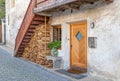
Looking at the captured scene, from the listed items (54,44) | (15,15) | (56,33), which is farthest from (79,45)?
(15,15)

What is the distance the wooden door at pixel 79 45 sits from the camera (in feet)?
25.9

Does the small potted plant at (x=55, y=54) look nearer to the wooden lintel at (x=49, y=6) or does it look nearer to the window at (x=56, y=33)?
the window at (x=56, y=33)

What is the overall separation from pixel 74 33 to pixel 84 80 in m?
2.41

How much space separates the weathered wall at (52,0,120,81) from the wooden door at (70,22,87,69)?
0.57 metres

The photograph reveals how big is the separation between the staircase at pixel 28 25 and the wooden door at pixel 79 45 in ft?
6.57

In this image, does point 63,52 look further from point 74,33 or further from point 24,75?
point 24,75

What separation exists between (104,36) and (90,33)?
2.50 feet

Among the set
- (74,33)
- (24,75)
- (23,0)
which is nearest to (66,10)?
(74,33)

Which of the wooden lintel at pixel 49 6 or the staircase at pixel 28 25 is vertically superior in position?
the wooden lintel at pixel 49 6

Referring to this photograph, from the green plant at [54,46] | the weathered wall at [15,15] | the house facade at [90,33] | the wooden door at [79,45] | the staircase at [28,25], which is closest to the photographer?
Result: the house facade at [90,33]

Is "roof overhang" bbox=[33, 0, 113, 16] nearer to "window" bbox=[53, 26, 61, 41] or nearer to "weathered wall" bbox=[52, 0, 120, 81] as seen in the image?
"weathered wall" bbox=[52, 0, 120, 81]

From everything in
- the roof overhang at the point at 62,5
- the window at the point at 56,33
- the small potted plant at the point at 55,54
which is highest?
the roof overhang at the point at 62,5

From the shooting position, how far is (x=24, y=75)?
736cm

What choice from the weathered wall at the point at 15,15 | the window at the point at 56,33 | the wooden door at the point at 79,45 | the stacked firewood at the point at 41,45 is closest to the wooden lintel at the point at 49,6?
the wooden door at the point at 79,45
